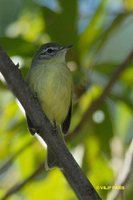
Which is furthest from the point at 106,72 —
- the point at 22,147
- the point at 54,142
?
the point at 54,142

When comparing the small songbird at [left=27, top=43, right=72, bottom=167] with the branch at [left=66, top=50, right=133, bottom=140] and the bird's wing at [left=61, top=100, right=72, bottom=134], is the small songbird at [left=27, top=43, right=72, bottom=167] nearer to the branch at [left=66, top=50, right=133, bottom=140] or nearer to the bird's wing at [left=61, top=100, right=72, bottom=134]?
the bird's wing at [left=61, top=100, right=72, bottom=134]

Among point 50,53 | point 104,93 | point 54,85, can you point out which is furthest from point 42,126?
point 50,53

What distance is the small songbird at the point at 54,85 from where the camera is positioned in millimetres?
4293

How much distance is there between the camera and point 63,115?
15.0ft

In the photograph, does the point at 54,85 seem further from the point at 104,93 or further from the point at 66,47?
the point at 104,93

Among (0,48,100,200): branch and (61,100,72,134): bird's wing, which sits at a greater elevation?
(0,48,100,200): branch

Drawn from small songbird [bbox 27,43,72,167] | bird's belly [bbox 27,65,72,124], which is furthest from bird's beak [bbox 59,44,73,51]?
bird's belly [bbox 27,65,72,124]

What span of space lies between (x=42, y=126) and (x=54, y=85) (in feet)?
4.91

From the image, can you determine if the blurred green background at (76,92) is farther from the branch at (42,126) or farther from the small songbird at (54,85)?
the branch at (42,126)

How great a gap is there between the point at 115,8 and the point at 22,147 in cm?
143

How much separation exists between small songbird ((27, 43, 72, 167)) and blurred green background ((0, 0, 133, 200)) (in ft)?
0.27

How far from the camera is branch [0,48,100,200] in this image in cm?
276

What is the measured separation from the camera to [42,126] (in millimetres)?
2918

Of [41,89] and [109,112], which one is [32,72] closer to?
[41,89]
